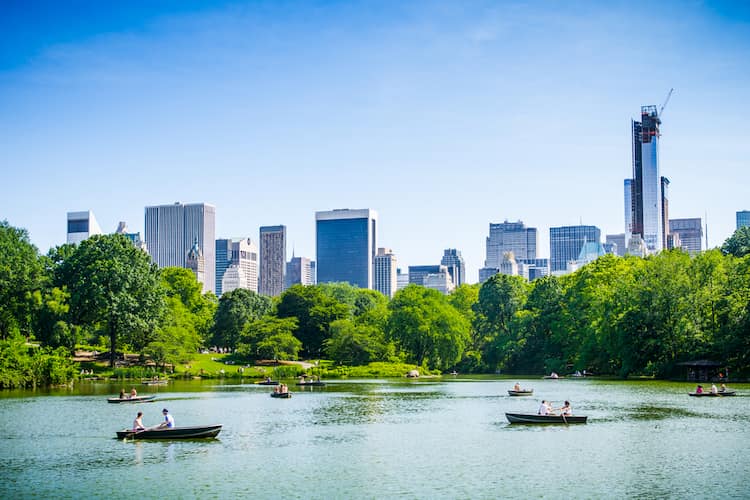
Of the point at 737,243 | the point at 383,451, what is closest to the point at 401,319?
the point at 737,243

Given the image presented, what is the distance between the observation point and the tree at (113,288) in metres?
92.3

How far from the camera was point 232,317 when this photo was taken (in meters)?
127

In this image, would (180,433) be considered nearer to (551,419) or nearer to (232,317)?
(551,419)

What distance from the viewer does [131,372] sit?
93.4m

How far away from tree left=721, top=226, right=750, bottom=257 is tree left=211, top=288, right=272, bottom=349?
68819 millimetres

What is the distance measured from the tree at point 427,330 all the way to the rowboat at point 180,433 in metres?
74.1

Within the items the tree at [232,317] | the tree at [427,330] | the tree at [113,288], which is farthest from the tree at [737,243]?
the tree at [113,288]

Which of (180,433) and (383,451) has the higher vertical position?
(180,433)

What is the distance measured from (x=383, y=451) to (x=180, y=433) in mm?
9878

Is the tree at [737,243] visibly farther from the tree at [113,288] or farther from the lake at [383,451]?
the tree at [113,288]

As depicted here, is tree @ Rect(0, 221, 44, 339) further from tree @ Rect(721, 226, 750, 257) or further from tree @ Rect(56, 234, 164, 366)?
tree @ Rect(721, 226, 750, 257)

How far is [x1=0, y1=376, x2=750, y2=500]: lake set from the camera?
27.9 meters

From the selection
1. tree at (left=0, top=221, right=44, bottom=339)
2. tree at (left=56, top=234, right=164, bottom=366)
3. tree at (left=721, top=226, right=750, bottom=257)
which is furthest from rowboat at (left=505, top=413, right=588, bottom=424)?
tree at (left=721, top=226, right=750, bottom=257)

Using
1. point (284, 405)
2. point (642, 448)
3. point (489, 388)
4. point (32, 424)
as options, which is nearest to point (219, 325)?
point (489, 388)
